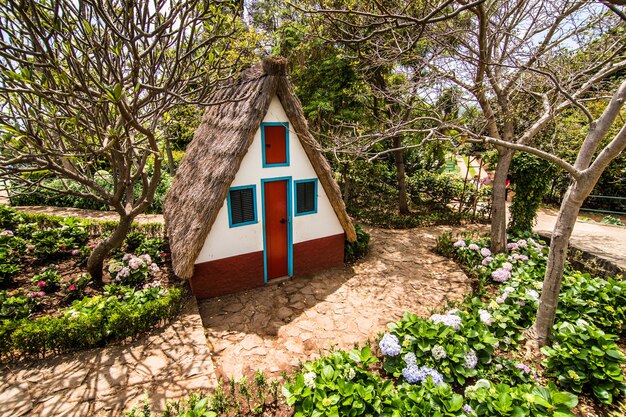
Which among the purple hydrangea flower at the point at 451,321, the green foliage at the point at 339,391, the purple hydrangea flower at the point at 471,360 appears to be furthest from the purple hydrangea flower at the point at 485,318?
the green foliage at the point at 339,391

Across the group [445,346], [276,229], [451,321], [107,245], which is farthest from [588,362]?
[107,245]

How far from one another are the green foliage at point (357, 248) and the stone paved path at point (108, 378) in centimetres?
439

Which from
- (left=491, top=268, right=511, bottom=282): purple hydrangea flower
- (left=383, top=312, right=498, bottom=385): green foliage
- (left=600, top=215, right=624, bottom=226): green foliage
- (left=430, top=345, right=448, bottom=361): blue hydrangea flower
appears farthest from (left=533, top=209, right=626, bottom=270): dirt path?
(left=430, top=345, right=448, bottom=361): blue hydrangea flower

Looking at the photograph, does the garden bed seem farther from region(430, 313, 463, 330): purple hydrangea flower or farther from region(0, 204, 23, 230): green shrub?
region(430, 313, 463, 330): purple hydrangea flower

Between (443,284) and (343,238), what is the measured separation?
8.62 feet

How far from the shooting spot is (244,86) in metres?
6.89

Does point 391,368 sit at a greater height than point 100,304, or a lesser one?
lesser

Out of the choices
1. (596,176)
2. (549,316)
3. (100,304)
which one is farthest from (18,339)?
(596,176)

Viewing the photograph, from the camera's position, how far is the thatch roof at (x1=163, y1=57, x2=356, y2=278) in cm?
566

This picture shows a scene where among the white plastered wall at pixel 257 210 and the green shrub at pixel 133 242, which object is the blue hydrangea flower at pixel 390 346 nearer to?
the white plastered wall at pixel 257 210

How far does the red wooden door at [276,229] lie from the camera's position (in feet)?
21.5

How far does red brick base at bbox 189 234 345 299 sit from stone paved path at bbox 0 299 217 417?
4.52 ft

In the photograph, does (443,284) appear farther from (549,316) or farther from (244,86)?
(244,86)

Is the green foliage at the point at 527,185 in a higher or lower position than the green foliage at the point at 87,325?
higher
